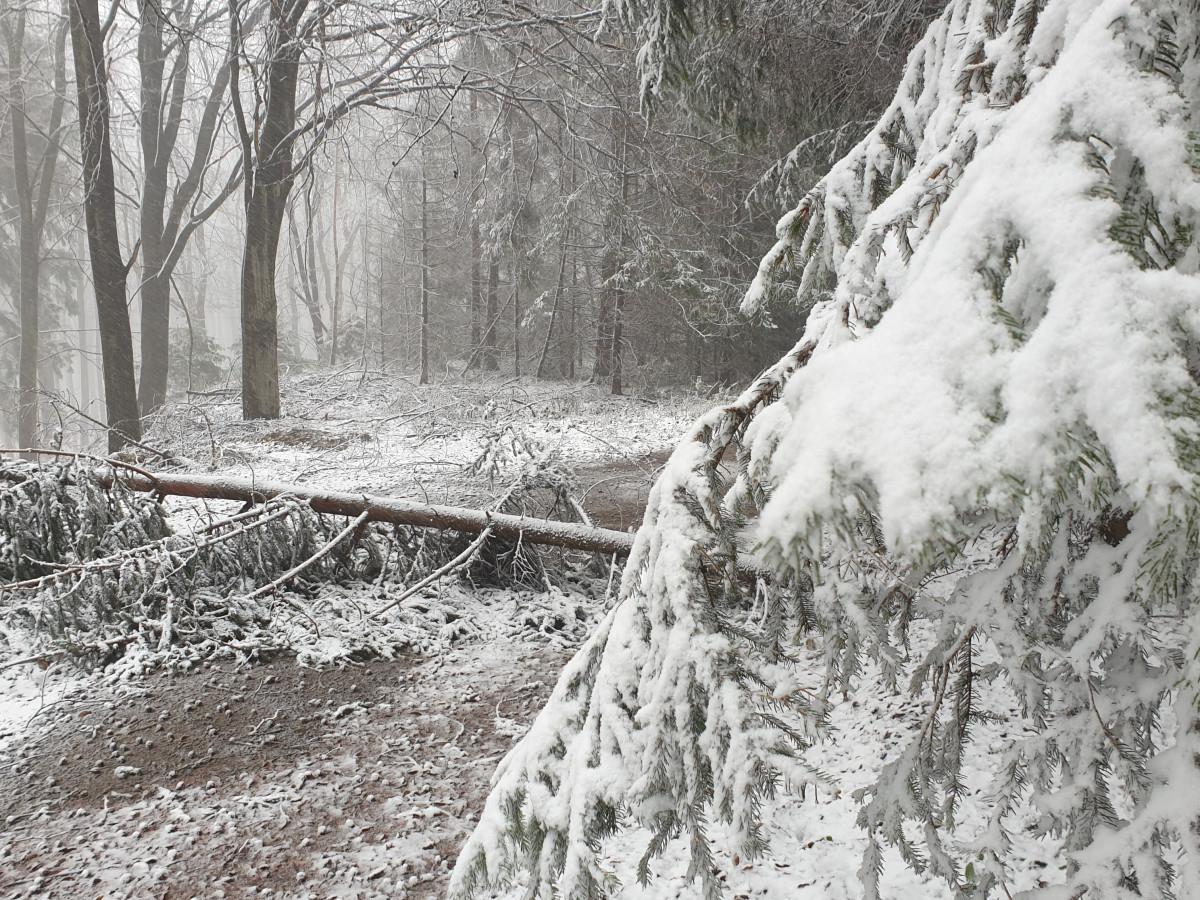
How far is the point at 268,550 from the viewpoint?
4.26 meters

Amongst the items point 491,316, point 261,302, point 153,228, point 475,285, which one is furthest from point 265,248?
point 475,285

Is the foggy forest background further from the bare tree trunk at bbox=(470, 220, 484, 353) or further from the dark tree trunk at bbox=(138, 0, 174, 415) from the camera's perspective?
the bare tree trunk at bbox=(470, 220, 484, 353)

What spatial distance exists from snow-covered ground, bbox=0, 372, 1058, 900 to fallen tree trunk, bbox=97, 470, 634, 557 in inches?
22.1

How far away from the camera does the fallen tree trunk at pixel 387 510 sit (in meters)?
4.24

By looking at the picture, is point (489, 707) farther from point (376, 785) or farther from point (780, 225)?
point (780, 225)

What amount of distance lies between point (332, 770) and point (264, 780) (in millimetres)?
282

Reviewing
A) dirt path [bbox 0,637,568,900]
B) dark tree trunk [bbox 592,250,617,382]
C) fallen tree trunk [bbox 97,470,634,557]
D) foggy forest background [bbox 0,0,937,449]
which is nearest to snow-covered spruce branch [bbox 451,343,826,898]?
dirt path [bbox 0,637,568,900]

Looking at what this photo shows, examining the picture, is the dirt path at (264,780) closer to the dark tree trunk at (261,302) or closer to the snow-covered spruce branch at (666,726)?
the snow-covered spruce branch at (666,726)

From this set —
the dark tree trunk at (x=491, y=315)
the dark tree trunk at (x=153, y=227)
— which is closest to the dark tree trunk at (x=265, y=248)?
the dark tree trunk at (x=153, y=227)

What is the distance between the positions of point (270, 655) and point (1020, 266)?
13.7 feet

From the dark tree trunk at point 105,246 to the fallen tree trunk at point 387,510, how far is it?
4.32 meters

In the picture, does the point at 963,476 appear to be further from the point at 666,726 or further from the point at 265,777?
the point at 265,777

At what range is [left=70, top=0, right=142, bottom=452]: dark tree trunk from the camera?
7.63m

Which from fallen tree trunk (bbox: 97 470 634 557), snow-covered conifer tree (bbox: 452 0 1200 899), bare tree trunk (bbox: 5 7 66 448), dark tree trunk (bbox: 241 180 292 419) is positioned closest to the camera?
snow-covered conifer tree (bbox: 452 0 1200 899)
